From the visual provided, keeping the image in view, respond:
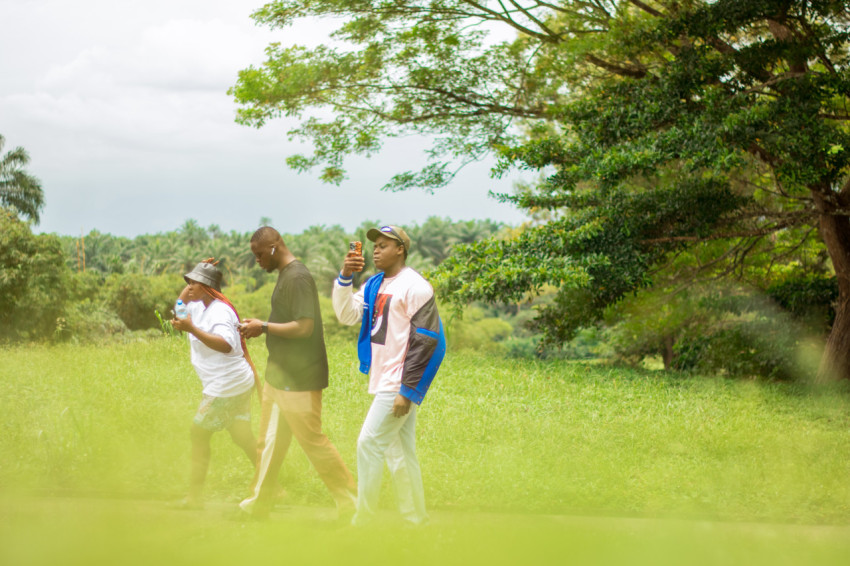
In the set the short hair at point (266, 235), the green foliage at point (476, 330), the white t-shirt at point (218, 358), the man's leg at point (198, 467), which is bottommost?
the green foliage at point (476, 330)

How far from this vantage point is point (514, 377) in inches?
433

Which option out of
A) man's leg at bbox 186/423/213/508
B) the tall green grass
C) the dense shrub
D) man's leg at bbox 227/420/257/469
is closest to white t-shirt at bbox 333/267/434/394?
man's leg at bbox 227/420/257/469

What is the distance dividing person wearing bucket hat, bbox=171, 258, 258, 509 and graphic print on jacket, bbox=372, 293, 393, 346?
1.03 meters

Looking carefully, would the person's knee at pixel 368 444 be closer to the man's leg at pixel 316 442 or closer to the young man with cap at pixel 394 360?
the young man with cap at pixel 394 360

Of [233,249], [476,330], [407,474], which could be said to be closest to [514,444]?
[407,474]

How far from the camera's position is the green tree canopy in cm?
1127

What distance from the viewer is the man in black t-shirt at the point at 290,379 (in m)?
4.52

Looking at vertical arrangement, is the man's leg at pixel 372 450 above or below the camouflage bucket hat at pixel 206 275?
below

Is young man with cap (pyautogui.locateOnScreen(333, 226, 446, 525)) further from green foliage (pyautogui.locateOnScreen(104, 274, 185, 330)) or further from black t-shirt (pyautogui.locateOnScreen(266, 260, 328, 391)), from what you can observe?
green foliage (pyautogui.locateOnScreen(104, 274, 185, 330))

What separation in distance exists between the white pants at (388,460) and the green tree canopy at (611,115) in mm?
7369

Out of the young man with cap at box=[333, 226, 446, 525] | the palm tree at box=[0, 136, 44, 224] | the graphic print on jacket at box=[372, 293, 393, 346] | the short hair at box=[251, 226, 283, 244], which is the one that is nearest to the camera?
the young man with cap at box=[333, 226, 446, 525]

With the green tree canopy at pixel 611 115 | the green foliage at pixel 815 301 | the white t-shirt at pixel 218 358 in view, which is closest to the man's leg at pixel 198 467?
the white t-shirt at pixel 218 358

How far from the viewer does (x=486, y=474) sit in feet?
19.8

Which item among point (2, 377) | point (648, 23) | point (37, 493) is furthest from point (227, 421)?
point (648, 23)
